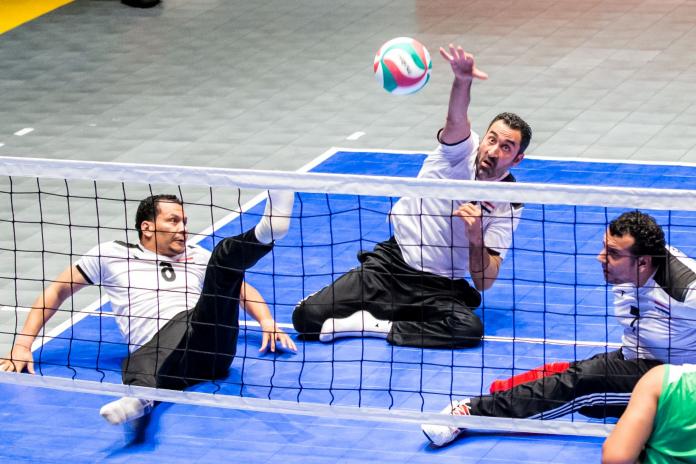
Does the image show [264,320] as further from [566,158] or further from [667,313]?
[566,158]

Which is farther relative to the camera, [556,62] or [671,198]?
[556,62]

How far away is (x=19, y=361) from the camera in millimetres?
7801

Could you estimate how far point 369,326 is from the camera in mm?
8430

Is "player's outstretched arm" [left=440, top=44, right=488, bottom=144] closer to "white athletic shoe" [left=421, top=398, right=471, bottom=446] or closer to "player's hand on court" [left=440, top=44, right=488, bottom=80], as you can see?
"player's hand on court" [left=440, top=44, right=488, bottom=80]

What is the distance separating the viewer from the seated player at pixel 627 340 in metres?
6.83

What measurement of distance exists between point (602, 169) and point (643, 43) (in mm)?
3982

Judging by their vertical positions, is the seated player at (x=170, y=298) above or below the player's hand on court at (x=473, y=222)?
below

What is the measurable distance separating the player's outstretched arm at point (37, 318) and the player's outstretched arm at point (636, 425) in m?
4.27

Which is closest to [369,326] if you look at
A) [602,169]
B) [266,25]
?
[602,169]


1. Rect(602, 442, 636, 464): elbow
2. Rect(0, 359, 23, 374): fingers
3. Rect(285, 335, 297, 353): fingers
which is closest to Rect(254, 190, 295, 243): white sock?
Rect(285, 335, 297, 353): fingers

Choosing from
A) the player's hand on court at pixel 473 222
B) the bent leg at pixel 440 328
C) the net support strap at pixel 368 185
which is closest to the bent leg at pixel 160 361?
the net support strap at pixel 368 185

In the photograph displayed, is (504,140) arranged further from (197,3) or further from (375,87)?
(197,3)

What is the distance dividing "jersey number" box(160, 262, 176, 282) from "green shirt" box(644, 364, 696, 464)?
4.14 m

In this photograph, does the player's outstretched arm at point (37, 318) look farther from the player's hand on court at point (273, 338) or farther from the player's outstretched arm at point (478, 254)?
the player's outstretched arm at point (478, 254)
